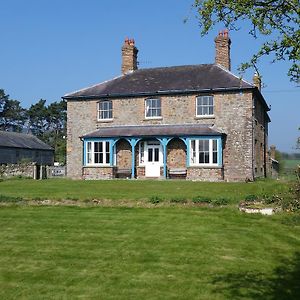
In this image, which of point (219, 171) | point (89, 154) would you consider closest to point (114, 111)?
point (89, 154)

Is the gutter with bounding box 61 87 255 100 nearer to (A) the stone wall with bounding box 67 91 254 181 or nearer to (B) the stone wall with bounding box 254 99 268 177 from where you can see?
(A) the stone wall with bounding box 67 91 254 181

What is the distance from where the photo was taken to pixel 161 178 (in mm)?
30250

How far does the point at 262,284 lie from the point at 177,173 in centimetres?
2195

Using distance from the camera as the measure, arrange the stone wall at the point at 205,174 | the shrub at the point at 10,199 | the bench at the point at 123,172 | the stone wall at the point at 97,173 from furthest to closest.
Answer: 1. the bench at the point at 123,172
2. the stone wall at the point at 97,173
3. the stone wall at the point at 205,174
4. the shrub at the point at 10,199

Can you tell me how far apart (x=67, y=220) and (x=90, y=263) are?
4.55 meters

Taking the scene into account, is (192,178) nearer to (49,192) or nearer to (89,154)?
(89,154)

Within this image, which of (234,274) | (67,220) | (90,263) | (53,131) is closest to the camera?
(234,274)

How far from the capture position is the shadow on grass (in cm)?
751

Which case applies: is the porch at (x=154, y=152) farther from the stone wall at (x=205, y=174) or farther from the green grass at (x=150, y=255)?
the green grass at (x=150, y=255)

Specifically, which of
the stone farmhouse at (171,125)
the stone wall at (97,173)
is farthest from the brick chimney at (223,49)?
the stone wall at (97,173)

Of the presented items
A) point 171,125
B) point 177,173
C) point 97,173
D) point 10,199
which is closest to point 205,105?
point 171,125

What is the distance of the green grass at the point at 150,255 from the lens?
7879 mm

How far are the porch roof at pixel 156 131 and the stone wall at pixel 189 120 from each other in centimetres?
35

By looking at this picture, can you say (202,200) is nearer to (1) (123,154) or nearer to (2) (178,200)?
(2) (178,200)
